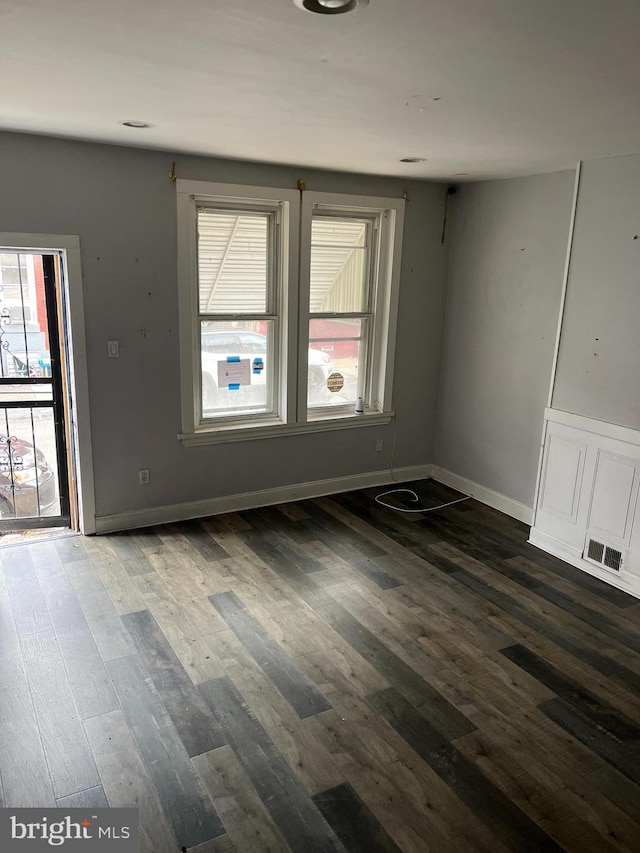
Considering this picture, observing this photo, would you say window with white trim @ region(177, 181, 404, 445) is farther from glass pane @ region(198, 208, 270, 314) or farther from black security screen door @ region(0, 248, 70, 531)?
black security screen door @ region(0, 248, 70, 531)

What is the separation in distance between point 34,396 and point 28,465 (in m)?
0.49

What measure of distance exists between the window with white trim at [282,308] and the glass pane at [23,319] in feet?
2.91

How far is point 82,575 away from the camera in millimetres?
3760

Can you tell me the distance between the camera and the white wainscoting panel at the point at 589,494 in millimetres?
3744

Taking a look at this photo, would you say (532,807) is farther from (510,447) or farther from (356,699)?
(510,447)

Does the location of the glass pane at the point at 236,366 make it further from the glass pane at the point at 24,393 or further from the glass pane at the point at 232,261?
the glass pane at the point at 24,393

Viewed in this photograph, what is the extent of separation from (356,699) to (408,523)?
2.04 m

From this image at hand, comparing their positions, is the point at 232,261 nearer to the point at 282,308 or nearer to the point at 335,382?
the point at 282,308

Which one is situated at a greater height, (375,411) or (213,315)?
(213,315)

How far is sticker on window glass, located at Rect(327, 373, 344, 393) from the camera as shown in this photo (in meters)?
5.09

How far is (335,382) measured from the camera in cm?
512

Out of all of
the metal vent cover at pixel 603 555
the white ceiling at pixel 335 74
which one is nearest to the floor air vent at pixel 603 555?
the metal vent cover at pixel 603 555

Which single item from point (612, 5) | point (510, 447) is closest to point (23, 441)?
point (510, 447)

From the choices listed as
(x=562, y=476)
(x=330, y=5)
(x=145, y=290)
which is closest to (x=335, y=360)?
(x=145, y=290)
